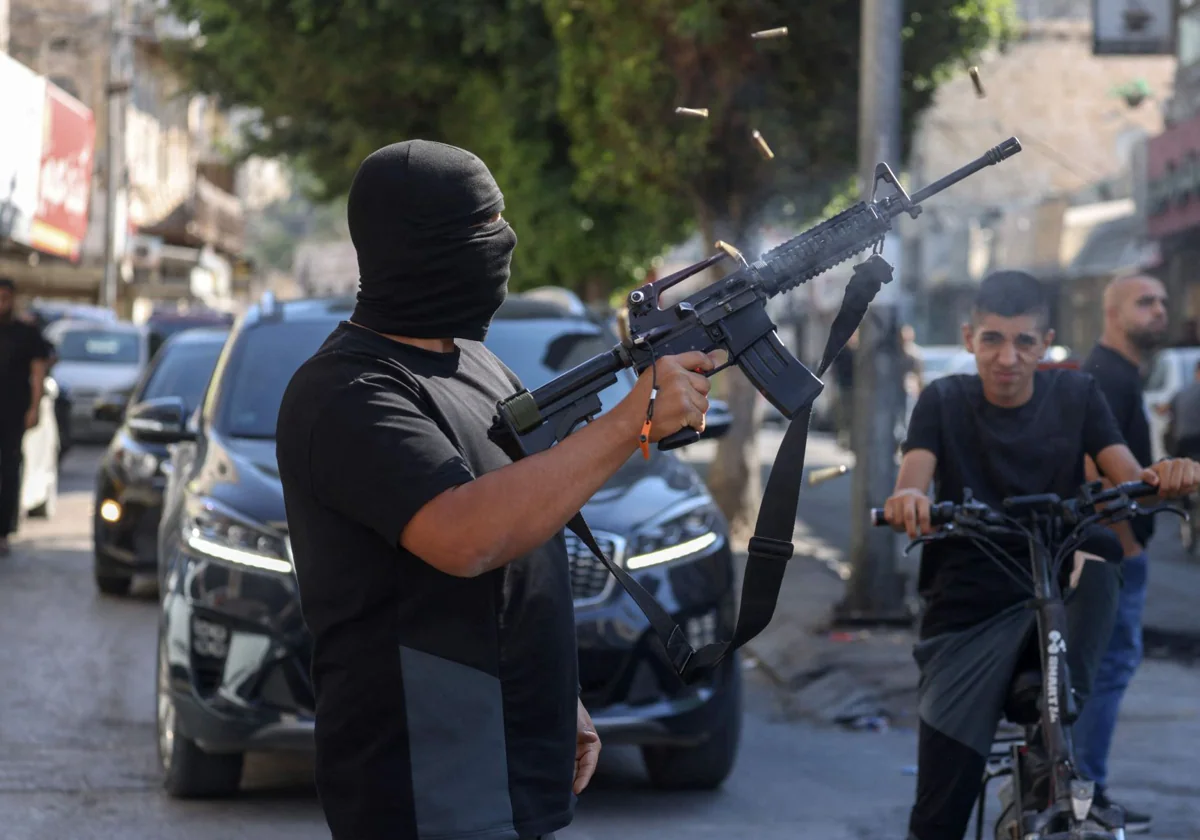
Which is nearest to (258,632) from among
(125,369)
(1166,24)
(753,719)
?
(753,719)

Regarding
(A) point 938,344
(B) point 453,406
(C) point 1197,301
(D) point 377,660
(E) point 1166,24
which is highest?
(E) point 1166,24

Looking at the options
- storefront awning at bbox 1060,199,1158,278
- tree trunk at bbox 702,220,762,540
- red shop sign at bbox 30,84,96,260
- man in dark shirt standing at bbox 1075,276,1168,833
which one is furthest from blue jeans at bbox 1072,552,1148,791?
storefront awning at bbox 1060,199,1158,278

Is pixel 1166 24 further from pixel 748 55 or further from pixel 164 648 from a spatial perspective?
pixel 164 648

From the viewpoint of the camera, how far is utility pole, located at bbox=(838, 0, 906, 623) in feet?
34.4

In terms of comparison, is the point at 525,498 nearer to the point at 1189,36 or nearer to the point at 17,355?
the point at 17,355

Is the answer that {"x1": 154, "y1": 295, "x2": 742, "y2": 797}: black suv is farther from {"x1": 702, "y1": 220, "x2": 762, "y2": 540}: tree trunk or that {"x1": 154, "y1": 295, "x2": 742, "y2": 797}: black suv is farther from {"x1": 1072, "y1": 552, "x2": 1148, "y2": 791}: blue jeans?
{"x1": 702, "y1": 220, "x2": 762, "y2": 540}: tree trunk

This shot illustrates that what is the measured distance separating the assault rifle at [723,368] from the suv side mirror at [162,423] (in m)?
5.38

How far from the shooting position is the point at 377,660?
2814mm

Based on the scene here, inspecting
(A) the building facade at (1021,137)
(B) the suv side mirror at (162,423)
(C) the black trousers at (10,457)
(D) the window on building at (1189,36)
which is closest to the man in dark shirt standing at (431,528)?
(B) the suv side mirror at (162,423)

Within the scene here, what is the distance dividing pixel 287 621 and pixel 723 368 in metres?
3.59

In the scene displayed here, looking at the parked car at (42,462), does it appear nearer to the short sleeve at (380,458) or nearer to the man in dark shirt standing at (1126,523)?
the man in dark shirt standing at (1126,523)

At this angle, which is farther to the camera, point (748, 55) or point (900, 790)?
point (748, 55)

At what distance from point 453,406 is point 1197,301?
32.4 metres

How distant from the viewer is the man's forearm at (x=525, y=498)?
2676mm
